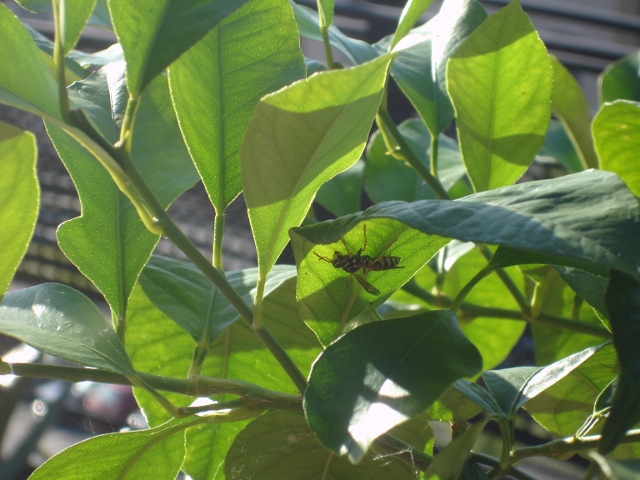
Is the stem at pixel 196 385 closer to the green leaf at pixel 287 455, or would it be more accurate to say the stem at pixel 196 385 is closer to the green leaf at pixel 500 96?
the green leaf at pixel 287 455

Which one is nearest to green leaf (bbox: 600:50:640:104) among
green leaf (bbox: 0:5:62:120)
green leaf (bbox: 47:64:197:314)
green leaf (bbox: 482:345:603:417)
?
green leaf (bbox: 482:345:603:417)

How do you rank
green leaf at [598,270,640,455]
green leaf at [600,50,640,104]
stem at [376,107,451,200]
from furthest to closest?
1. green leaf at [600,50,640,104]
2. stem at [376,107,451,200]
3. green leaf at [598,270,640,455]

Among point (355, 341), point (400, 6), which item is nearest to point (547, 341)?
point (355, 341)

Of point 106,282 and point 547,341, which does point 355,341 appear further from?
point 547,341

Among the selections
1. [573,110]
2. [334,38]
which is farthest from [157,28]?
[573,110]

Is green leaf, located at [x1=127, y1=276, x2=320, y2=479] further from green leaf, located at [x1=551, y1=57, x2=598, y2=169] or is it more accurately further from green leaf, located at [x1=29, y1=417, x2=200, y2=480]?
green leaf, located at [x1=551, y1=57, x2=598, y2=169]

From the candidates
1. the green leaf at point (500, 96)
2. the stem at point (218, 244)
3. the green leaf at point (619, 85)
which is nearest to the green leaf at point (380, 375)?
the stem at point (218, 244)
